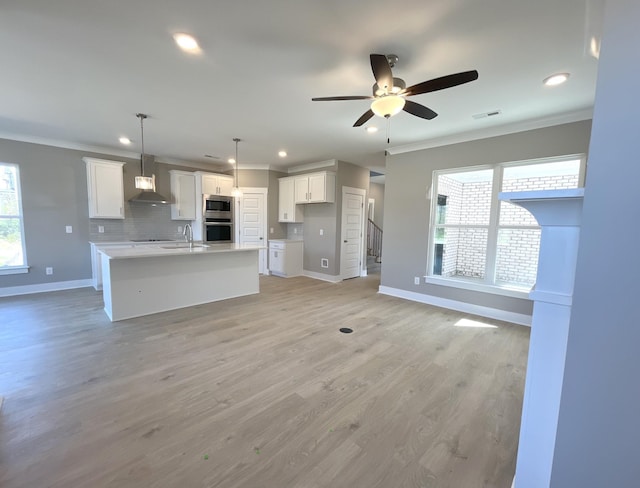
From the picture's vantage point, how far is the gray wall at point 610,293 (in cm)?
83

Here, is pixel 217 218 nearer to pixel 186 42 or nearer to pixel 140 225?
pixel 140 225

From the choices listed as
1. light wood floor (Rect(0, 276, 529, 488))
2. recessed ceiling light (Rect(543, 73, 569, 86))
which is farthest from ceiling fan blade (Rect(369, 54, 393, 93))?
light wood floor (Rect(0, 276, 529, 488))

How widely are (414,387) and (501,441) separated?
2.15ft

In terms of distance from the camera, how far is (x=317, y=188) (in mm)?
6090

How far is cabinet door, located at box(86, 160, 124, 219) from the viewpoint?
16.7ft

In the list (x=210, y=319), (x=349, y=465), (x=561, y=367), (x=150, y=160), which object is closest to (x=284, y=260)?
(x=210, y=319)

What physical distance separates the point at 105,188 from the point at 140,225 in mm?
973

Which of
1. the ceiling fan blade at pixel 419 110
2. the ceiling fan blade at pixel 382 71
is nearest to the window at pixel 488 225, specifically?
the ceiling fan blade at pixel 419 110

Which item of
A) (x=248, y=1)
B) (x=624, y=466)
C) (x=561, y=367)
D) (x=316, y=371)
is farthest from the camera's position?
(x=316, y=371)

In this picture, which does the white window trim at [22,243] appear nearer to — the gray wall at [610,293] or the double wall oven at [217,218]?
the double wall oven at [217,218]

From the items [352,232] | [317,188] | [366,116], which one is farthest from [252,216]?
[366,116]

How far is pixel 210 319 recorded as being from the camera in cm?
366

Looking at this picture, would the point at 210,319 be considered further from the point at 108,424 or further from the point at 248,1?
the point at 248,1

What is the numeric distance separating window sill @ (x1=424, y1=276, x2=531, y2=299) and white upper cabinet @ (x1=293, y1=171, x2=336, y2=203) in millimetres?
2680
